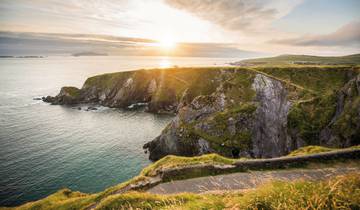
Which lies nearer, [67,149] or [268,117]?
[268,117]

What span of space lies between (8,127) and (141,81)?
5787 centimetres

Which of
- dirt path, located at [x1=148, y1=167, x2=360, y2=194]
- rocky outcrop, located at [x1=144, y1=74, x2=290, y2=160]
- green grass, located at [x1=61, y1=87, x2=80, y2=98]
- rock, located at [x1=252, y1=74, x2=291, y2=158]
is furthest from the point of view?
green grass, located at [x1=61, y1=87, x2=80, y2=98]

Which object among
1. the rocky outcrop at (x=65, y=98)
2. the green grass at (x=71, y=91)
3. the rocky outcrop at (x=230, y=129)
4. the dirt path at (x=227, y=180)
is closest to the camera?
the dirt path at (x=227, y=180)

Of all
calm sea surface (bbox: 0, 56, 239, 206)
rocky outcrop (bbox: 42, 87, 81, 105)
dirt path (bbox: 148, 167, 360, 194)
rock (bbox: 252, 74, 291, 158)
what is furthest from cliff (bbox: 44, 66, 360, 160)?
rocky outcrop (bbox: 42, 87, 81, 105)

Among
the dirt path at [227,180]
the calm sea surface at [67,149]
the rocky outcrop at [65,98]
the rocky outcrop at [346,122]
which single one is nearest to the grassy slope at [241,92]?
the rocky outcrop at [346,122]

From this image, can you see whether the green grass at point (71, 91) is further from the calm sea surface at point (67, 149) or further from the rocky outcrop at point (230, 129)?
the rocky outcrop at point (230, 129)

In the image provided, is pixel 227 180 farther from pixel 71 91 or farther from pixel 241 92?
pixel 71 91

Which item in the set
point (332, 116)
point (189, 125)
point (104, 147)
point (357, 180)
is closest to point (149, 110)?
point (104, 147)

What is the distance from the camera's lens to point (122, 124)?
2621 inches

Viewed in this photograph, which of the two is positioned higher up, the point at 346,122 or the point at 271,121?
the point at 346,122

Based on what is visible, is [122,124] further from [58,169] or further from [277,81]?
[277,81]

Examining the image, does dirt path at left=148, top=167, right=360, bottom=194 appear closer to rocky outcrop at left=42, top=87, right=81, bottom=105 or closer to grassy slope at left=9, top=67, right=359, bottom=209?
grassy slope at left=9, top=67, right=359, bottom=209

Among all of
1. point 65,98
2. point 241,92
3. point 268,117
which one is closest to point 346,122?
point 268,117

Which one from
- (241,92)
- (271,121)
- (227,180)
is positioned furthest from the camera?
(241,92)
